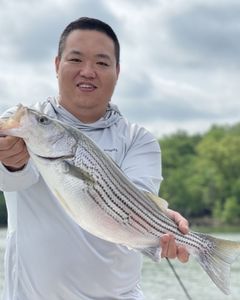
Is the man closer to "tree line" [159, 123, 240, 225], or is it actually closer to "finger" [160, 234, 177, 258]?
"finger" [160, 234, 177, 258]

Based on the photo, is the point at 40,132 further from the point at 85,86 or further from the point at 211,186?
the point at 211,186

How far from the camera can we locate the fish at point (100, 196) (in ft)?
11.5

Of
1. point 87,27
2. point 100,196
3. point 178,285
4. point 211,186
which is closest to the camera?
point 100,196

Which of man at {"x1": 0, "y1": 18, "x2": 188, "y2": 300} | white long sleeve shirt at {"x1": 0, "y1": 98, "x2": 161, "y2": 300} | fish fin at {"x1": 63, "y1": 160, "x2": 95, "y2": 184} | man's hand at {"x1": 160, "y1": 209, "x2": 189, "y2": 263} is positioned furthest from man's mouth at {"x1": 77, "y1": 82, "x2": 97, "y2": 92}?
man's hand at {"x1": 160, "y1": 209, "x2": 189, "y2": 263}

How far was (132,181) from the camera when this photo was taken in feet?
13.5

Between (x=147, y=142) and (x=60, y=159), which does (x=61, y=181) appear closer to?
(x=60, y=159)

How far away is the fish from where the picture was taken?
3.51 metres

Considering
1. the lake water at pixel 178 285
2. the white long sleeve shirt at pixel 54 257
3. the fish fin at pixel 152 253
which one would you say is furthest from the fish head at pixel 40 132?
the lake water at pixel 178 285

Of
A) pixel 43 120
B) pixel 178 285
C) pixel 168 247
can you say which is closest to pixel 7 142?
pixel 43 120

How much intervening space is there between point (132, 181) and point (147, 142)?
44 cm

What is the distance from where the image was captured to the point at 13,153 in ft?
11.7

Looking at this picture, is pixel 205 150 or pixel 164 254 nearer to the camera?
Result: pixel 164 254

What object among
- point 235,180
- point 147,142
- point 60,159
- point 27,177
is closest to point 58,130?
point 60,159

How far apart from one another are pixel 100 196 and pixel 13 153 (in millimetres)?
474
